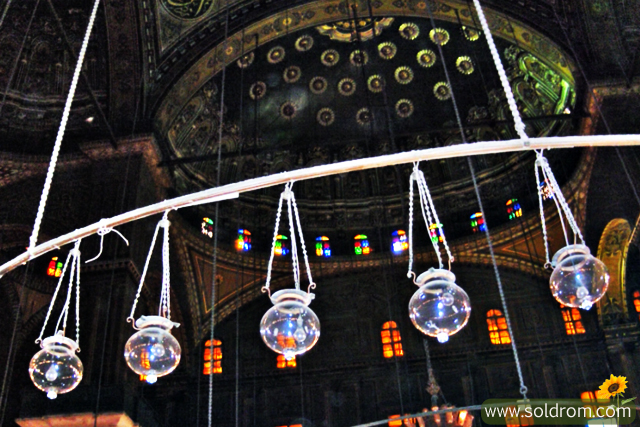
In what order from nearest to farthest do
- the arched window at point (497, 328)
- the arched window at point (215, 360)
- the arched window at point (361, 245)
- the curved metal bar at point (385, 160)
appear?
the curved metal bar at point (385, 160) → the arched window at point (497, 328) → the arched window at point (215, 360) → the arched window at point (361, 245)

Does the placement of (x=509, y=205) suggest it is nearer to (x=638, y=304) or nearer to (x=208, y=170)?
(x=638, y=304)

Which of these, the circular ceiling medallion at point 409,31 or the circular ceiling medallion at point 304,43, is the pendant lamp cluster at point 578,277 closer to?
the circular ceiling medallion at point 304,43

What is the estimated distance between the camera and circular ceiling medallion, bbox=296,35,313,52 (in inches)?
525

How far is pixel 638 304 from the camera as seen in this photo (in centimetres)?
1196

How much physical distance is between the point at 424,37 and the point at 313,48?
7.71 ft

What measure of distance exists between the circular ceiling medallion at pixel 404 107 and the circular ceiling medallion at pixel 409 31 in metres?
1.43

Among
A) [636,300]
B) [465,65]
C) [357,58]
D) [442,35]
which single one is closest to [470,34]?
[442,35]

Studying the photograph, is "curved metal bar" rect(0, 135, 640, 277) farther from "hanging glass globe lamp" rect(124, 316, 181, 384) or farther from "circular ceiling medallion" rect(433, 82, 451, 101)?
"circular ceiling medallion" rect(433, 82, 451, 101)

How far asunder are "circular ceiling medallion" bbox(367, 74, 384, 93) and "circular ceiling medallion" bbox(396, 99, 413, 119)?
0.55 m

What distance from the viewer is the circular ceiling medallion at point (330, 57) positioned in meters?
13.8

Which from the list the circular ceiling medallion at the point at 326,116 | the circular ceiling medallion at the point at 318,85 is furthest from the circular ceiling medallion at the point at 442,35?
the circular ceiling medallion at the point at 326,116

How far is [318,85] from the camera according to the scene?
14.3 meters

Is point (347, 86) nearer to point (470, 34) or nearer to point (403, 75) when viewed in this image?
point (403, 75)

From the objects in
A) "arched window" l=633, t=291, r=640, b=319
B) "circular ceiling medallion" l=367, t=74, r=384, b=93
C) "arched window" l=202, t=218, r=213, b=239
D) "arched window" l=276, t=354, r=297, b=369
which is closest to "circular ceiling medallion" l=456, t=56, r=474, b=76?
"circular ceiling medallion" l=367, t=74, r=384, b=93
